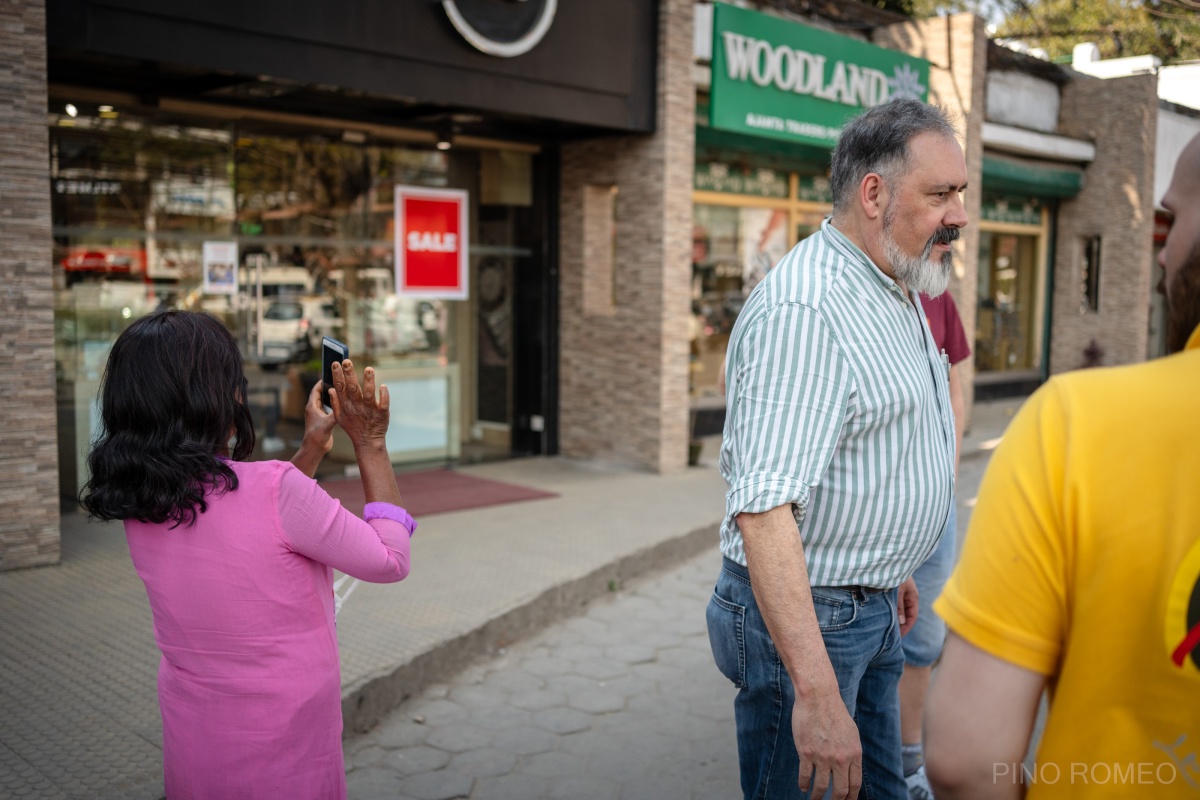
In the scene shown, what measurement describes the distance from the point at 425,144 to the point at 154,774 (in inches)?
275

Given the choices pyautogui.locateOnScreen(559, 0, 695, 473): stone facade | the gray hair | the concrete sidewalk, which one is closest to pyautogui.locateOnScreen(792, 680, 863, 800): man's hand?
the gray hair

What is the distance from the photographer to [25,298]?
555 cm

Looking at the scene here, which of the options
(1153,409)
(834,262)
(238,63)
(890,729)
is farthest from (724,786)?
(238,63)

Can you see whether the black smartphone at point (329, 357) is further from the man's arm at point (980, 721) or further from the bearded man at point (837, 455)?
the man's arm at point (980, 721)

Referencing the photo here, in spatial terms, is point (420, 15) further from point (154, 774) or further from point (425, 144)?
point (154, 774)

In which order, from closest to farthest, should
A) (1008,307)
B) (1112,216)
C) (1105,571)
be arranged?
(1105,571) → (1112,216) → (1008,307)

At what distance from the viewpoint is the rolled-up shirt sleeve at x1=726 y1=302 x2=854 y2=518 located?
2131 millimetres

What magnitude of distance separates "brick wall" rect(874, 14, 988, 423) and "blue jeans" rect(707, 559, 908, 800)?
10.6m

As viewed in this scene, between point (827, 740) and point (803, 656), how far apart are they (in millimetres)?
174

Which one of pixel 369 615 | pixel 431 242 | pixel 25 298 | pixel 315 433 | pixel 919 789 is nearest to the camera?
pixel 315 433

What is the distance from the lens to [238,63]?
21.1 ft

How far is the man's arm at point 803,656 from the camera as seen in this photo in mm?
2096

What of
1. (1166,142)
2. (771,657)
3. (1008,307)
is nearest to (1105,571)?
(771,657)

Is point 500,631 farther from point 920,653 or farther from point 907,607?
point 907,607
